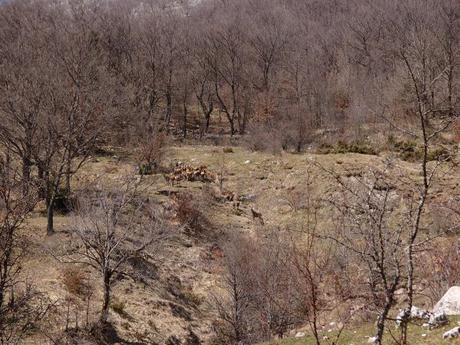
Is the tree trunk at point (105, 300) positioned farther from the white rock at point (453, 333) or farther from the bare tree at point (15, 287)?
the white rock at point (453, 333)

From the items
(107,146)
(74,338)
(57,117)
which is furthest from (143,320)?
(107,146)

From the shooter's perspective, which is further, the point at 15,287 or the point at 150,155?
the point at 150,155

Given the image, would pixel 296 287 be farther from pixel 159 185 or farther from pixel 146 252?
pixel 159 185

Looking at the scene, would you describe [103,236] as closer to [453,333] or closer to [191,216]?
[191,216]

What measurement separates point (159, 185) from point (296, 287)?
10998 mm

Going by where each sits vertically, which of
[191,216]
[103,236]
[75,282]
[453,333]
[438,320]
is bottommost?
[75,282]

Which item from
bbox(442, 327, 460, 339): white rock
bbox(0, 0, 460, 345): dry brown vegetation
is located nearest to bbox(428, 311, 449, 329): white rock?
bbox(0, 0, 460, 345): dry brown vegetation

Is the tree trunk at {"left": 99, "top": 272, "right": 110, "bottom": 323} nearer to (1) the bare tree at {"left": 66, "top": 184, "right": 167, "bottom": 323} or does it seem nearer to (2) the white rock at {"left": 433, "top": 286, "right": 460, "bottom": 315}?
(1) the bare tree at {"left": 66, "top": 184, "right": 167, "bottom": 323}

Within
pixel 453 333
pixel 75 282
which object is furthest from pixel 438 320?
pixel 75 282

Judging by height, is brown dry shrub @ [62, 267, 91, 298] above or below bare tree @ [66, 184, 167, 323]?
below

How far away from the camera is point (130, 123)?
3128 centimetres

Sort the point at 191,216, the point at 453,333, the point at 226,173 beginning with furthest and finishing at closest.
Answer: the point at 226,173 < the point at 191,216 < the point at 453,333

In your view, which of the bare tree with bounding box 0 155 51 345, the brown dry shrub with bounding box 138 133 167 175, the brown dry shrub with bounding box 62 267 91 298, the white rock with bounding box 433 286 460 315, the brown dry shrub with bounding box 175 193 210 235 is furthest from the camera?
the brown dry shrub with bounding box 138 133 167 175

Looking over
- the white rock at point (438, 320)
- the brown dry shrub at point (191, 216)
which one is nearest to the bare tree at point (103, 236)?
the brown dry shrub at point (191, 216)
